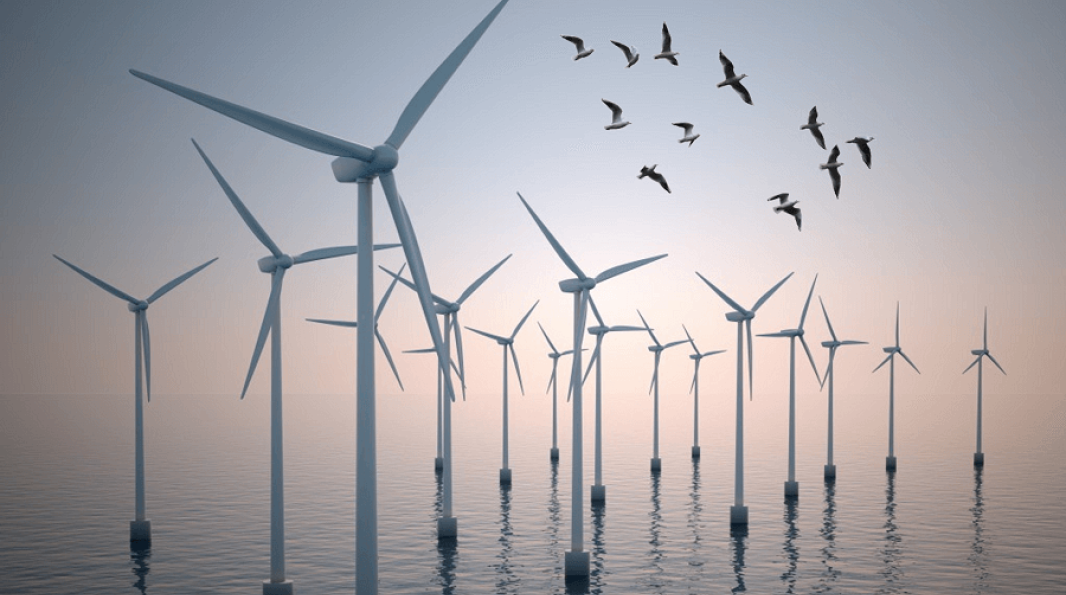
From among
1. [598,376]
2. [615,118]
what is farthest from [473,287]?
[615,118]

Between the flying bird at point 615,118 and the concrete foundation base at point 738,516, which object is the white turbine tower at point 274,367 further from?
the concrete foundation base at point 738,516

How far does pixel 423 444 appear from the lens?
197m

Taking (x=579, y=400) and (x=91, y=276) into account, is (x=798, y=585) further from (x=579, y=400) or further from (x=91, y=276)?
(x=91, y=276)

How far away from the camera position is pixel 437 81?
33312mm

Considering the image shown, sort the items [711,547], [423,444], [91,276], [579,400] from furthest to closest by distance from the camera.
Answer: [423,444] → [711,547] → [91,276] → [579,400]

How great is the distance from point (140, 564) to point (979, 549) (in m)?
60.1

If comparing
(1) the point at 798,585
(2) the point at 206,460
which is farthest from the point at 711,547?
(2) the point at 206,460

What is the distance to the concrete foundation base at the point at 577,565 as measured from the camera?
5384 centimetres

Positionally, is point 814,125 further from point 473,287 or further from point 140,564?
point 140,564

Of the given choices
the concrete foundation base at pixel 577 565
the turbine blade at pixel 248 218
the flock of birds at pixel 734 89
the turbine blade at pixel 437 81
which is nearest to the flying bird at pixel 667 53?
the flock of birds at pixel 734 89

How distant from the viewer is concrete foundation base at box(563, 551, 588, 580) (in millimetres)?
53844

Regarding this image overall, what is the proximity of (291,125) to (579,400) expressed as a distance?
26551mm

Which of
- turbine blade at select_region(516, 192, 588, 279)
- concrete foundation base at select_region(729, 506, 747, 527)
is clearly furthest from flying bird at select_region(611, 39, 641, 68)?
concrete foundation base at select_region(729, 506, 747, 527)

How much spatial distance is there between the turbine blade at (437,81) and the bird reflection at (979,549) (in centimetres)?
4457
